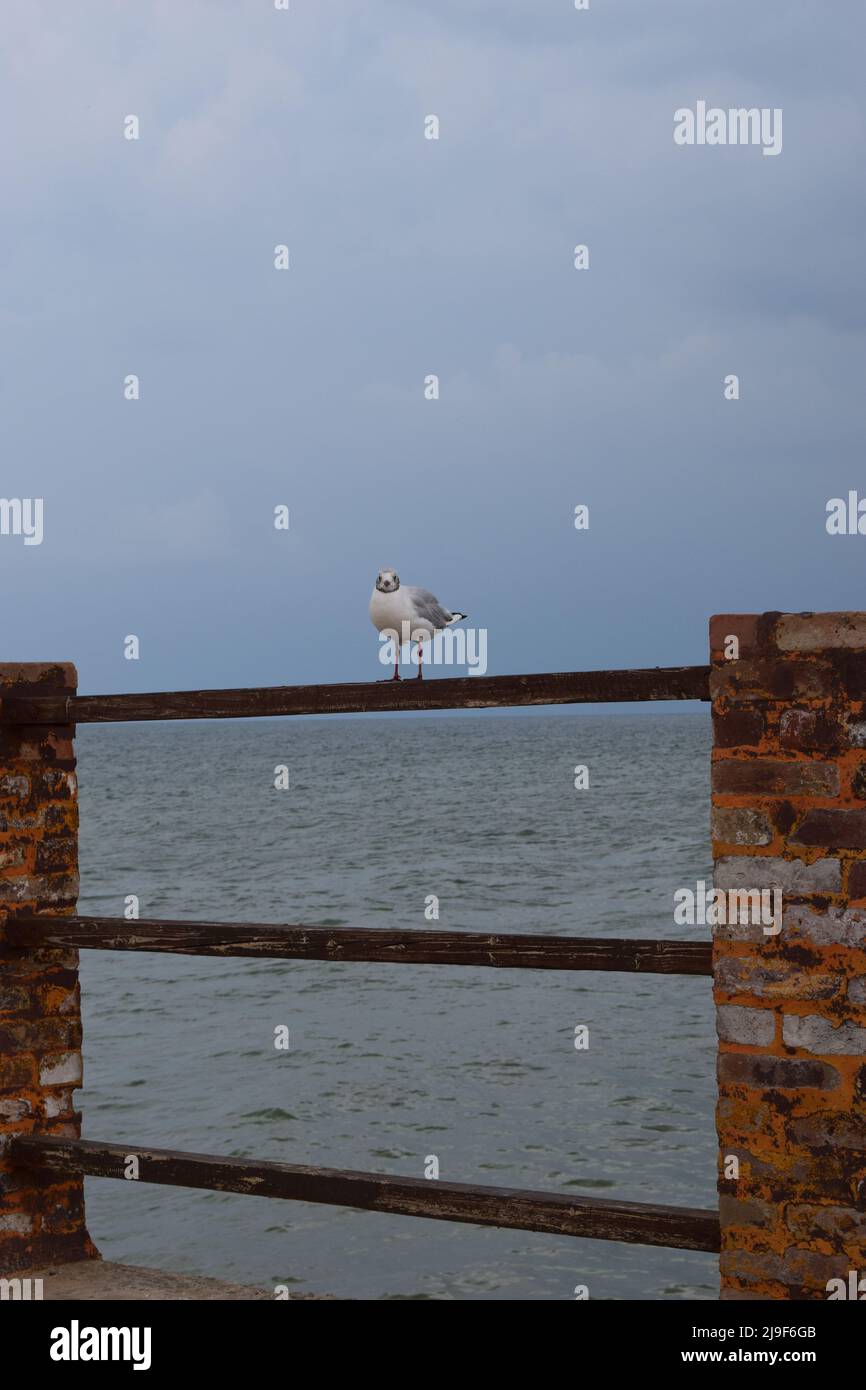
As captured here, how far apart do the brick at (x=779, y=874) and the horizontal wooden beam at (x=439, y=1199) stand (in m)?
0.92

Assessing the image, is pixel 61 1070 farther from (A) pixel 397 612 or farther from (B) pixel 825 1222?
(B) pixel 825 1222

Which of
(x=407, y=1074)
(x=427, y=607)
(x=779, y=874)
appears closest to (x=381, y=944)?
(x=779, y=874)

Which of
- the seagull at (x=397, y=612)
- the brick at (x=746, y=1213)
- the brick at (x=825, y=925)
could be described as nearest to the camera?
the brick at (x=825, y=925)

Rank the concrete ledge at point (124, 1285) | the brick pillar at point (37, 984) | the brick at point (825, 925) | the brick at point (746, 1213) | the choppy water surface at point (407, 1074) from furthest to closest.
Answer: the choppy water surface at point (407, 1074)
the brick pillar at point (37, 984)
the concrete ledge at point (124, 1285)
the brick at point (746, 1213)
the brick at point (825, 925)

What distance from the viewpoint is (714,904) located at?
362cm

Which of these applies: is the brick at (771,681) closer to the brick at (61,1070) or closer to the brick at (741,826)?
the brick at (741,826)

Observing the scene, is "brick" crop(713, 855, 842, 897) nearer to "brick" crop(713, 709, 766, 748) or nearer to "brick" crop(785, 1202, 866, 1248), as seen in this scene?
"brick" crop(713, 709, 766, 748)

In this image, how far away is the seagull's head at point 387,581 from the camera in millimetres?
5754

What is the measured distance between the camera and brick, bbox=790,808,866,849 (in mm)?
3557

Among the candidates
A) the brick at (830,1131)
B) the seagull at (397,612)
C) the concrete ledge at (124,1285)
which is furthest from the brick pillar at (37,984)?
the brick at (830,1131)

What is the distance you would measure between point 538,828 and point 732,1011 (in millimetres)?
35742

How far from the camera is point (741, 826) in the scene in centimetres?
367

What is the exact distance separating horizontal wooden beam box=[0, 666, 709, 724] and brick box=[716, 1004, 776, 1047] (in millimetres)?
863
